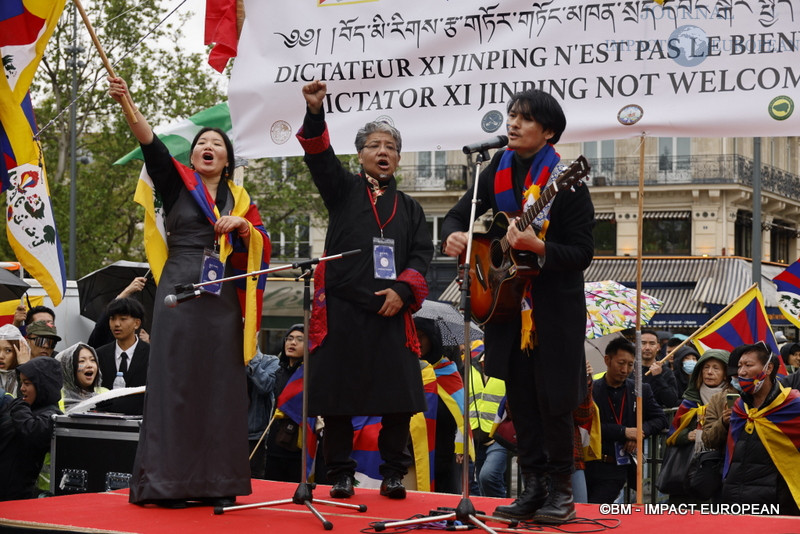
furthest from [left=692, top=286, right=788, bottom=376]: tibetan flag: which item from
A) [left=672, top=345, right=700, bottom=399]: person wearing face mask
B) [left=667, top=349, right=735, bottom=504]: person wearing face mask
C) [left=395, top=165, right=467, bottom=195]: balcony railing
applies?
[left=395, top=165, right=467, bottom=195]: balcony railing

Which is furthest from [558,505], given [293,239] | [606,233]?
[606,233]

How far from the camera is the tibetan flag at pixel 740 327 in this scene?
11.4 m

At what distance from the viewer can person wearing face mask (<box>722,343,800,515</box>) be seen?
7.25 meters

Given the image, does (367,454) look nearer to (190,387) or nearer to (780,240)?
(190,387)

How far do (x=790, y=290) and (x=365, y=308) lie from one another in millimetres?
5994

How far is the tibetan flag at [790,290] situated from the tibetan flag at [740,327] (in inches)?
14.0

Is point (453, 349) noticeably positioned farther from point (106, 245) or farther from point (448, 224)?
point (106, 245)

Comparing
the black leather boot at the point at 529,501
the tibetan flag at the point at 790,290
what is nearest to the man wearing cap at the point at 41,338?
the black leather boot at the point at 529,501

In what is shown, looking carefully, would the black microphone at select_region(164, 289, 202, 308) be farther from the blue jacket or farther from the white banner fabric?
the blue jacket

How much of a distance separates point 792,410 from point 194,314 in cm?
386

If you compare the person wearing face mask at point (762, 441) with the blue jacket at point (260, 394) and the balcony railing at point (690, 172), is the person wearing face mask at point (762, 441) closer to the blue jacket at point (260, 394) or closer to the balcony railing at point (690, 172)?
the blue jacket at point (260, 394)

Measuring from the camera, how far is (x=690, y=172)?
36.4 meters

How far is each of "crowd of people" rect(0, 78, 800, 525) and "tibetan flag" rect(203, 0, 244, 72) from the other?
182 centimetres

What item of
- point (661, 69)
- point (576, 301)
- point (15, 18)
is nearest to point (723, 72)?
point (661, 69)
